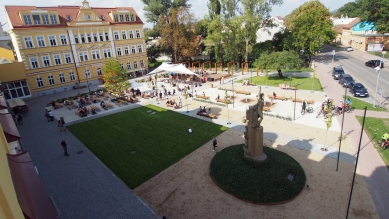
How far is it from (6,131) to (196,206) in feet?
28.7

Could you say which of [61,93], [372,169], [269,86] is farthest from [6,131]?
[61,93]

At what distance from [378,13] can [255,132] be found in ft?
183

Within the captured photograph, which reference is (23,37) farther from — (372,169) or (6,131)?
(372,169)

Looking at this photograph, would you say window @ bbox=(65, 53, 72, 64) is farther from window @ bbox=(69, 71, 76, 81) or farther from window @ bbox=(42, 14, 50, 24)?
window @ bbox=(42, 14, 50, 24)

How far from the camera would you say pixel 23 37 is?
35844mm

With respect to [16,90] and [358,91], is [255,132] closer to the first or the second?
[358,91]

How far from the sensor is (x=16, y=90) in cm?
3634

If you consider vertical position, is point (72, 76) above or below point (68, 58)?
below

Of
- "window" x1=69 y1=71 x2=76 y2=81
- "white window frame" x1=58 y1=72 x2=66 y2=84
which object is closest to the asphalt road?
"window" x1=69 y1=71 x2=76 y2=81

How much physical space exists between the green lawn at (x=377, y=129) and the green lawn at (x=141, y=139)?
36.8ft

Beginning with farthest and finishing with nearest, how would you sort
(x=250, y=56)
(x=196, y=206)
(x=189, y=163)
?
(x=250, y=56)
(x=189, y=163)
(x=196, y=206)

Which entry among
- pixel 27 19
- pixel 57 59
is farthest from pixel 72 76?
pixel 27 19

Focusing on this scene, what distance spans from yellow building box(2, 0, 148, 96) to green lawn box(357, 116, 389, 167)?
36424mm

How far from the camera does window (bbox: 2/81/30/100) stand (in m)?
35.2
